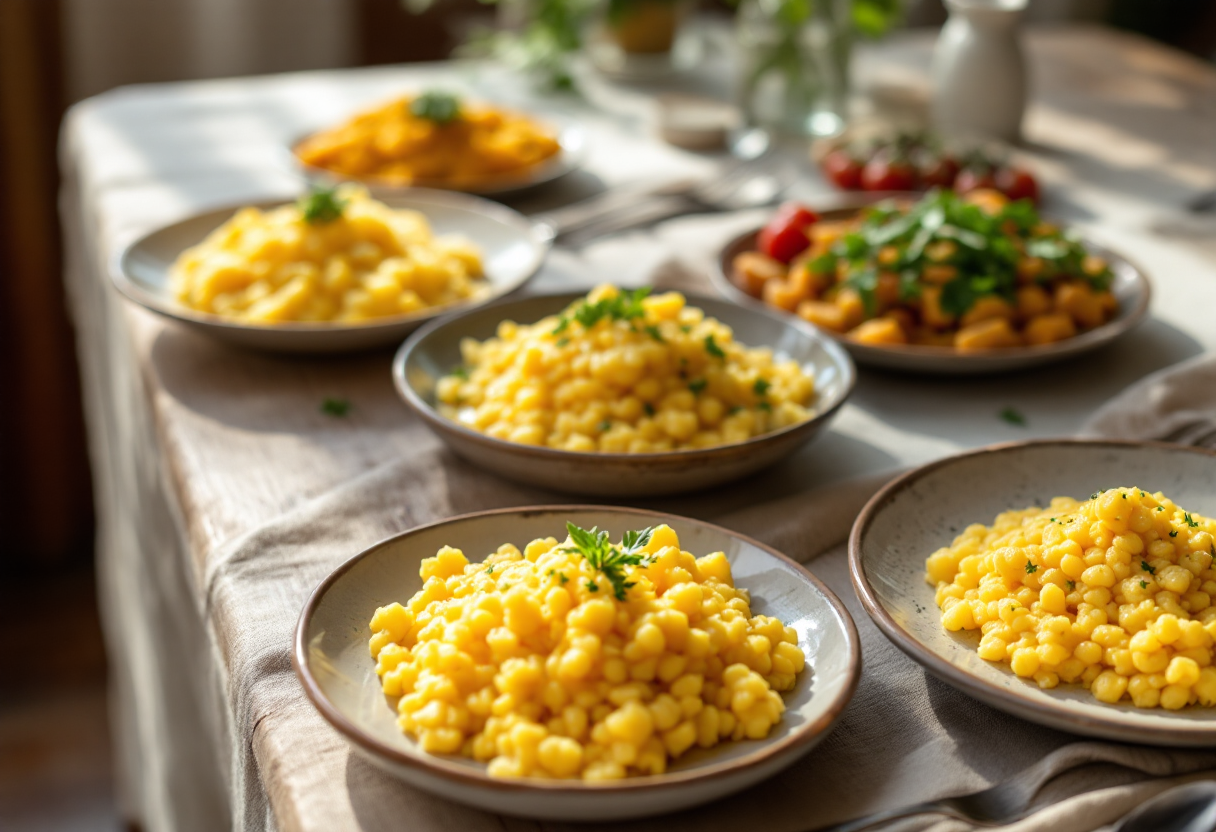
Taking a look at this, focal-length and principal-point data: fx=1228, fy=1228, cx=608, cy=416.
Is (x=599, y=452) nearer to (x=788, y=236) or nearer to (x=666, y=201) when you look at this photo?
(x=788, y=236)

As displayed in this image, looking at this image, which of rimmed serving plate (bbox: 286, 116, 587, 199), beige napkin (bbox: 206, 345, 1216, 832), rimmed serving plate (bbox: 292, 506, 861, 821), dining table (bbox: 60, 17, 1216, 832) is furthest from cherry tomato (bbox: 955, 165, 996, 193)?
rimmed serving plate (bbox: 292, 506, 861, 821)

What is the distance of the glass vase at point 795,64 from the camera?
2.95 m

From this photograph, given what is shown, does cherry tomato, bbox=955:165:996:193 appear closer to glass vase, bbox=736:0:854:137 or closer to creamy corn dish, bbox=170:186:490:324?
glass vase, bbox=736:0:854:137

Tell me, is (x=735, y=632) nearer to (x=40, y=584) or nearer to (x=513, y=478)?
(x=513, y=478)

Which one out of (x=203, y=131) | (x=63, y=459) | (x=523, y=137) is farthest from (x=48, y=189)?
(x=523, y=137)

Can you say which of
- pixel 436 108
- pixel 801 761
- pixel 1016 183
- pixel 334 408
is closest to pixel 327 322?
pixel 334 408

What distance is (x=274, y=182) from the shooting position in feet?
9.30

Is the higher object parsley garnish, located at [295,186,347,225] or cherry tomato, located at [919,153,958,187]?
parsley garnish, located at [295,186,347,225]

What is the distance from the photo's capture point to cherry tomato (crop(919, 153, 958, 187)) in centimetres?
262

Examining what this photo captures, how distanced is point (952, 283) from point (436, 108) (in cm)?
130

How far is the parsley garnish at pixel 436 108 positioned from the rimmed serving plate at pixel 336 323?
0.22 meters

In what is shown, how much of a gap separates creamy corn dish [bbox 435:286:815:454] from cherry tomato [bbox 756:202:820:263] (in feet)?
1.86

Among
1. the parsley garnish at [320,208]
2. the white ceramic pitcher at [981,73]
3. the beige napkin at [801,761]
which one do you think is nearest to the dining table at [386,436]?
the beige napkin at [801,761]

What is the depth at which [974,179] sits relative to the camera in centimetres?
258
